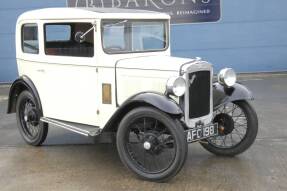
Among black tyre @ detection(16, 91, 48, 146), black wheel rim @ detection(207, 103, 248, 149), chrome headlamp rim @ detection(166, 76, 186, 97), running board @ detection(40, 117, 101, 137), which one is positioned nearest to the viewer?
chrome headlamp rim @ detection(166, 76, 186, 97)

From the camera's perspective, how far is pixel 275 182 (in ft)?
16.2

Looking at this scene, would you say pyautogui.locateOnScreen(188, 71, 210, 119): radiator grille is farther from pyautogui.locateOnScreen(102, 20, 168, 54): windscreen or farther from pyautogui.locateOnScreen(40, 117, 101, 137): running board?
pyautogui.locateOnScreen(40, 117, 101, 137): running board

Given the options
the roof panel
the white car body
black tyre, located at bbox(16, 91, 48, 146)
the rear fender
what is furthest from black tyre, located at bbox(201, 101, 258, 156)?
the rear fender

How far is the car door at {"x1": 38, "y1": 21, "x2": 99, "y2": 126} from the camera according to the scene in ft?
18.7

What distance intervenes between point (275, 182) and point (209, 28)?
7.99 meters

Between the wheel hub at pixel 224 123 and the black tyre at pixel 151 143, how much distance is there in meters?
0.85

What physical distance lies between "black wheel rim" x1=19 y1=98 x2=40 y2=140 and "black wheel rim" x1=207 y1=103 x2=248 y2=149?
2444mm

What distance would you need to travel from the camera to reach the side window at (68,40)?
573 cm

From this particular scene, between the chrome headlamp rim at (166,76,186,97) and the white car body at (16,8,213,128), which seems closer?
the chrome headlamp rim at (166,76,186,97)

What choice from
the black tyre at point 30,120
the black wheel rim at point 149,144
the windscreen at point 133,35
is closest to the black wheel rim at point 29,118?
the black tyre at point 30,120

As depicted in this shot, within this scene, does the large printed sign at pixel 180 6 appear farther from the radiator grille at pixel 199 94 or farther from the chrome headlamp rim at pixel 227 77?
the radiator grille at pixel 199 94

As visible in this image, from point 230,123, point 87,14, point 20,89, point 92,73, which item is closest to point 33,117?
point 20,89

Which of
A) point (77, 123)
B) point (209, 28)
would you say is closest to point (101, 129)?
point (77, 123)

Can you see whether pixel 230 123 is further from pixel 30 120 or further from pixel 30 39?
pixel 30 39
